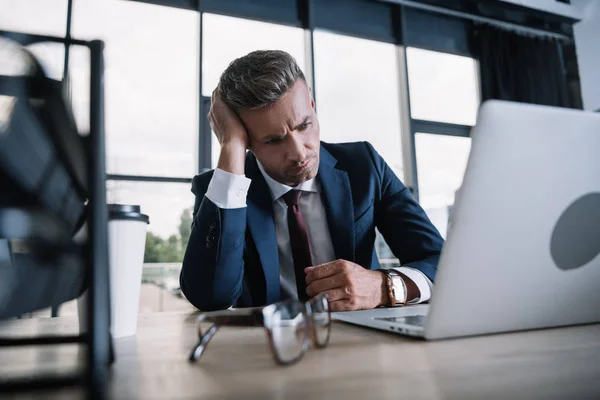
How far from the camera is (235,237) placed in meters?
1.05

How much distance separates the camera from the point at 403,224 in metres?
1.31

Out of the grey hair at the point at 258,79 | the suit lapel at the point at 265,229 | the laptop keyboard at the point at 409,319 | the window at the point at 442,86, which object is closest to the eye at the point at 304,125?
the grey hair at the point at 258,79

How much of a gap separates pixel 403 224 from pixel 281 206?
1.28 ft

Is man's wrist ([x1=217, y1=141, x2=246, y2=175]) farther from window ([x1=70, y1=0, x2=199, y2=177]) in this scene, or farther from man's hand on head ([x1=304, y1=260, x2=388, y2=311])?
window ([x1=70, y1=0, x2=199, y2=177])

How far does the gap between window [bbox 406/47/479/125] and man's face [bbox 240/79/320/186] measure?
313 centimetres

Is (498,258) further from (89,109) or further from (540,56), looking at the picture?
(540,56)

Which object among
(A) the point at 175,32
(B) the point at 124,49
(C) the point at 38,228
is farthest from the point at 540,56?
(C) the point at 38,228

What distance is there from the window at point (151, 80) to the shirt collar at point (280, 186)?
203 centimetres

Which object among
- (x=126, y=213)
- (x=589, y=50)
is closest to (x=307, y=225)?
(x=126, y=213)

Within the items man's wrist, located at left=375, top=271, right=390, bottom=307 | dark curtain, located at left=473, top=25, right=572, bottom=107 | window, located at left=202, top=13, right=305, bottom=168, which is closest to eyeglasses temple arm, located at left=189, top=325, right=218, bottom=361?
man's wrist, located at left=375, top=271, right=390, bottom=307

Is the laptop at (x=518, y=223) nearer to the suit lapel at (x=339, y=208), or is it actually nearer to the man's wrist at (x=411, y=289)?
the man's wrist at (x=411, y=289)

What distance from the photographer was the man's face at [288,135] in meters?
1.21

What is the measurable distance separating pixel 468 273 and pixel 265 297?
77cm

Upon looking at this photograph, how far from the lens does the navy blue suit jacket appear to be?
3.45 feet
